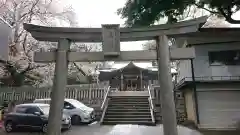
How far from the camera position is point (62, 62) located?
877cm

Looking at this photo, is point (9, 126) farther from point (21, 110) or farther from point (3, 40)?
point (3, 40)

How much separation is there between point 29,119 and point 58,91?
20.2ft

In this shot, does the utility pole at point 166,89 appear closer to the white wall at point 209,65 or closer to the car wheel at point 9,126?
the white wall at point 209,65

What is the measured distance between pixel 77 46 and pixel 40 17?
6.18 m

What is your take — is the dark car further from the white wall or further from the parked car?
the white wall

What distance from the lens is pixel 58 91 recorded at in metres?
8.49

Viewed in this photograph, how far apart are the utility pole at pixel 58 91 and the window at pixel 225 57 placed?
11.2 m

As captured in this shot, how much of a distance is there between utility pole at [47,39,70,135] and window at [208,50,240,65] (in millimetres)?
11193

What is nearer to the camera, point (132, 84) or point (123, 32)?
point (123, 32)

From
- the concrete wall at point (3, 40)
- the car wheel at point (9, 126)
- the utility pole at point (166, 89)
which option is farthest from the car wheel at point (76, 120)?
the utility pole at point (166, 89)

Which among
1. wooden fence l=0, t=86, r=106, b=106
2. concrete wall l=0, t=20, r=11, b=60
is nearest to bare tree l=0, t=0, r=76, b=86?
wooden fence l=0, t=86, r=106, b=106

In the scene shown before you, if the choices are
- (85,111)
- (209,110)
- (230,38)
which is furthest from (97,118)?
(230,38)

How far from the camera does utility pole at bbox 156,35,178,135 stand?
8055mm

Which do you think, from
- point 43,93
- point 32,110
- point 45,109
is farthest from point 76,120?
point 43,93
